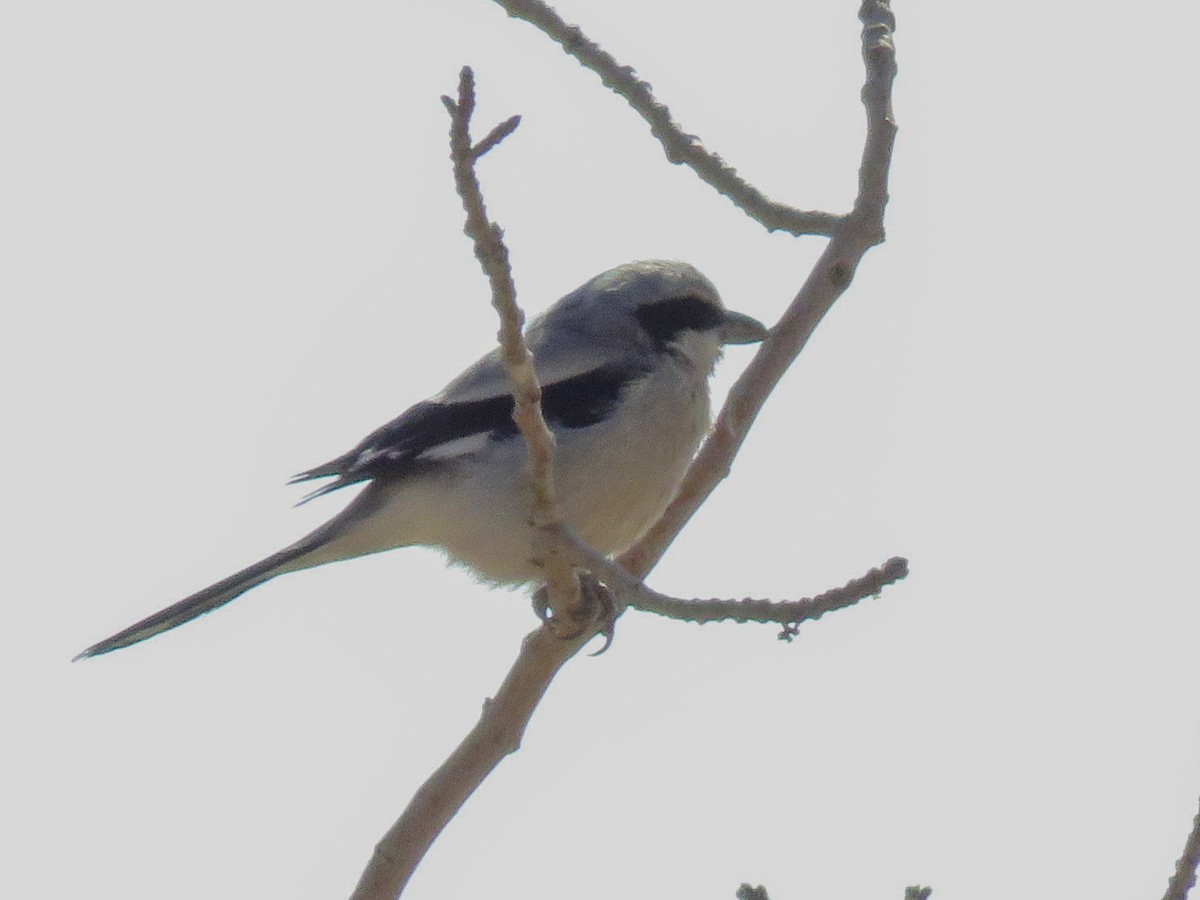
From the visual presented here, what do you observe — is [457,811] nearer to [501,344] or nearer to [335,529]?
[501,344]

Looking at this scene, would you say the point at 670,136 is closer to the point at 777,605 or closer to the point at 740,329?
the point at 777,605

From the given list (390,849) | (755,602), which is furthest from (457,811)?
(755,602)

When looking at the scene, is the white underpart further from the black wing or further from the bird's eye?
the bird's eye

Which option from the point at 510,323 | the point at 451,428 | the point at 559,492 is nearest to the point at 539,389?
the point at 510,323

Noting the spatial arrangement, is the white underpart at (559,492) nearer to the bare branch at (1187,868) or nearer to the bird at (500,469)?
the bird at (500,469)

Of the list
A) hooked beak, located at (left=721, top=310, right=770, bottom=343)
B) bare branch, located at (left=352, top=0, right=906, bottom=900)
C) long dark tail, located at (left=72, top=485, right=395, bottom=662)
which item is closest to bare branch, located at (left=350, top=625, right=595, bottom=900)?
bare branch, located at (left=352, top=0, right=906, bottom=900)

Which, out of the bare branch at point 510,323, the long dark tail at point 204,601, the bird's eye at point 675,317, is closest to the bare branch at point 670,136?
the bare branch at point 510,323

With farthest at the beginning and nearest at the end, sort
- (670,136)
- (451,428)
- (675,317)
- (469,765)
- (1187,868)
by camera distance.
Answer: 1. (675,317)
2. (451,428)
3. (670,136)
4. (469,765)
5. (1187,868)
